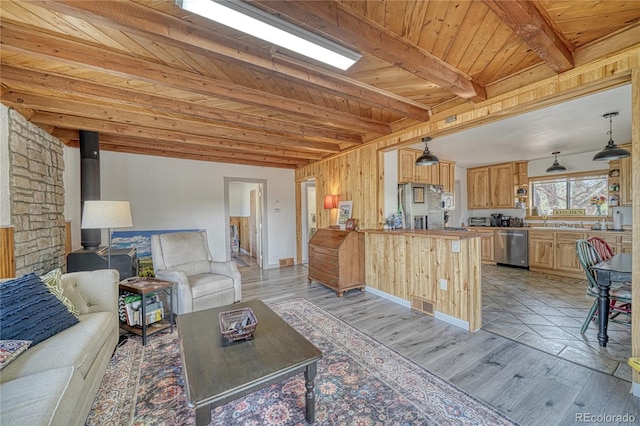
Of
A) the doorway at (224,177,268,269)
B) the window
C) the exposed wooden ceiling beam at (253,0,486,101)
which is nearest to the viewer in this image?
the exposed wooden ceiling beam at (253,0,486,101)

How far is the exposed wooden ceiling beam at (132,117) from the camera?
2636mm

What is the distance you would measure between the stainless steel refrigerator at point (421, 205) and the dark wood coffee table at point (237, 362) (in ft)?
10.2

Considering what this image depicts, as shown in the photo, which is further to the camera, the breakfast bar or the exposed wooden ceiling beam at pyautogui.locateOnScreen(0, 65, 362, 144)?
the breakfast bar

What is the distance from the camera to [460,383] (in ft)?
6.22

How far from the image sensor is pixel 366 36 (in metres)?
1.70

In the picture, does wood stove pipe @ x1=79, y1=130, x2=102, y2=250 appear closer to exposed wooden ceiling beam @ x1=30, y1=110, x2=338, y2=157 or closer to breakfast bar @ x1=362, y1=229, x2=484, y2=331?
exposed wooden ceiling beam @ x1=30, y1=110, x2=338, y2=157

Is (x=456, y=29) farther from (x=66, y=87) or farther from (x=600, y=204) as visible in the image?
(x=600, y=204)

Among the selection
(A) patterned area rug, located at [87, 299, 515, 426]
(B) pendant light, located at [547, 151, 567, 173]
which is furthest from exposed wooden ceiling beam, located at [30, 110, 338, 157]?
(B) pendant light, located at [547, 151, 567, 173]

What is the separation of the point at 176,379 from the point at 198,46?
2.49 m

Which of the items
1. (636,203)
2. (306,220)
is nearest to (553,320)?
(636,203)

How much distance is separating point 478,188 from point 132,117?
23.6ft

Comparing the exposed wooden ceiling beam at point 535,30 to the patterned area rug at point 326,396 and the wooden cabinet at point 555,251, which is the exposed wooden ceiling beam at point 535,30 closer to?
the patterned area rug at point 326,396

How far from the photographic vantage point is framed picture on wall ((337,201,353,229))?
15.1 feet

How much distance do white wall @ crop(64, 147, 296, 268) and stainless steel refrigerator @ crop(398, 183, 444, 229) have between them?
10.3 ft
